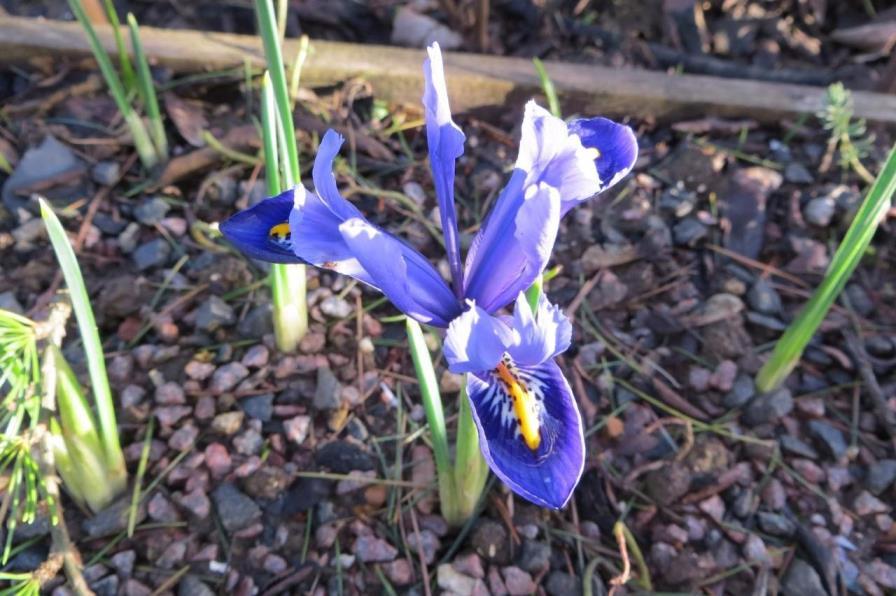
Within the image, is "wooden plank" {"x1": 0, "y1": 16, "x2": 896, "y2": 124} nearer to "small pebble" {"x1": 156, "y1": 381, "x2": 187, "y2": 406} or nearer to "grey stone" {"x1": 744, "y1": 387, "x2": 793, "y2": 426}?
"grey stone" {"x1": 744, "y1": 387, "x2": 793, "y2": 426}

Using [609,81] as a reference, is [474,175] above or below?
below

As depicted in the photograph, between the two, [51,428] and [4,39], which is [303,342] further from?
[4,39]

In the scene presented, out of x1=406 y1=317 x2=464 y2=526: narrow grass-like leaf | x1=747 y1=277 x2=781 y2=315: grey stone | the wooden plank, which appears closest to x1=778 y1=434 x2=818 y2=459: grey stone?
x1=747 y1=277 x2=781 y2=315: grey stone

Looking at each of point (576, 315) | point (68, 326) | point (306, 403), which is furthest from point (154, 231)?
point (576, 315)

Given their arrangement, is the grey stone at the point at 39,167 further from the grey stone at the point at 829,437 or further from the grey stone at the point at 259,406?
the grey stone at the point at 829,437

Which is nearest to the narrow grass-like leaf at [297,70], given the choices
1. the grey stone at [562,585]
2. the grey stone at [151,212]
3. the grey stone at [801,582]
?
the grey stone at [151,212]

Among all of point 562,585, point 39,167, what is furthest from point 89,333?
point 39,167
